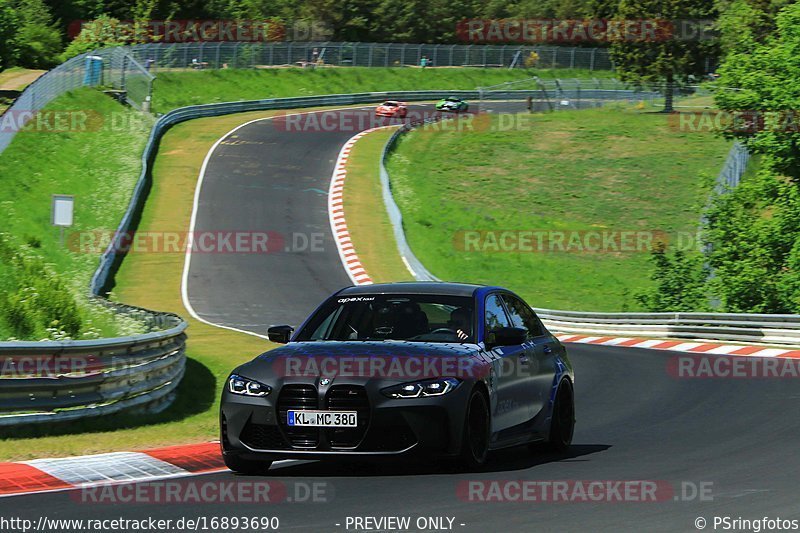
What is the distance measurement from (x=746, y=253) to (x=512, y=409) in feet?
88.5

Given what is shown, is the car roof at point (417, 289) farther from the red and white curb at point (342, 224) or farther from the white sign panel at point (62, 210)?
the white sign panel at point (62, 210)

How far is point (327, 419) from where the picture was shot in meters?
9.62

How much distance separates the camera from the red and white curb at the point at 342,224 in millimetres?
38656

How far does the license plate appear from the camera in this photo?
960 cm

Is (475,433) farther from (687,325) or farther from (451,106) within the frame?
(451,106)

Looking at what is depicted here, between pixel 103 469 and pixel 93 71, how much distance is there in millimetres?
47762

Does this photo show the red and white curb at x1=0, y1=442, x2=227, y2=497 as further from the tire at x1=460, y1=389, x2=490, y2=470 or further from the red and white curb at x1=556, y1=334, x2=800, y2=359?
the red and white curb at x1=556, y1=334, x2=800, y2=359

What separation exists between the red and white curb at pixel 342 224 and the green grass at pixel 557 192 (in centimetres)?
240

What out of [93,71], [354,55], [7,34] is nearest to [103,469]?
[93,71]

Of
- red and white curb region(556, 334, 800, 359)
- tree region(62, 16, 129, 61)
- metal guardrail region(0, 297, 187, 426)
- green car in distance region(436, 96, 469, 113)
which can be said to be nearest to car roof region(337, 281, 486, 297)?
metal guardrail region(0, 297, 187, 426)

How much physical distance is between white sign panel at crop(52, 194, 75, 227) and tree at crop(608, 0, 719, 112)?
57.4 m

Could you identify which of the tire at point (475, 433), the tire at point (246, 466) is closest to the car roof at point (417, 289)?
the tire at point (475, 433)

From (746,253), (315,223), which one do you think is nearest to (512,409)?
(746,253)

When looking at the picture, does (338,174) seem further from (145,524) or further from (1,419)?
(145,524)
